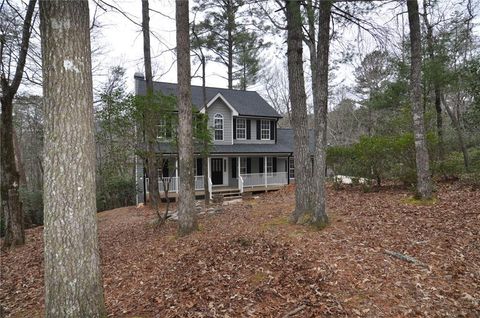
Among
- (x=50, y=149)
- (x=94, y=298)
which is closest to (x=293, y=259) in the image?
(x=94, y=298)

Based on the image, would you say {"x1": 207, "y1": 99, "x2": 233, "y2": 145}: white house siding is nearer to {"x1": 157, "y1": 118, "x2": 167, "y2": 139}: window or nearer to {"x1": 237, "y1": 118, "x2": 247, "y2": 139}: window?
{"x1": 237, "y1": 118, "x2": 247, "y2": 139}: window

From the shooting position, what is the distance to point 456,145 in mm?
15758

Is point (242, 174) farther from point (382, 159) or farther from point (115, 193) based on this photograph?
point (382, 159)

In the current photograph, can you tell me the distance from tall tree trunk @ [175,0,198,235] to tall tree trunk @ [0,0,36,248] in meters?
3.75

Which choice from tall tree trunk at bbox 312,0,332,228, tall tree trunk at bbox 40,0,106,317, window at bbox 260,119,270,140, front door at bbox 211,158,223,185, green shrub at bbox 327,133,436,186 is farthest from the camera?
window at bbox 260,119,270,140

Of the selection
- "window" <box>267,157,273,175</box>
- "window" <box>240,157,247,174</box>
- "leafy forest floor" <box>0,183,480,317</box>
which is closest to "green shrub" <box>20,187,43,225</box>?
"leafy forest floor" <box>0,183,480,317</box>

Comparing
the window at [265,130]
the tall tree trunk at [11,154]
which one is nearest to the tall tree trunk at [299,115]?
the tall tree trunk at [11,154]

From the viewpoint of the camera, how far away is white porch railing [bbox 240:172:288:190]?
17.5 metres

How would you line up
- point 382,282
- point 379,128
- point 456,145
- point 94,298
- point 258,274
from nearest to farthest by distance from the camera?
1. point 94,298
2. point 382,282
3. point 258,274
4. point 456,145
5. point 379,128

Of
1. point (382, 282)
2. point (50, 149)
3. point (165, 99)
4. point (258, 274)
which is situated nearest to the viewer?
point (50, 149)

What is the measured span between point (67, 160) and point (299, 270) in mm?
3173

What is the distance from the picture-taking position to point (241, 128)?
18.7 metres

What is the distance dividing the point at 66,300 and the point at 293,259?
9.73ft

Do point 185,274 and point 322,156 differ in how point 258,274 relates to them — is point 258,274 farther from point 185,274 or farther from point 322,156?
point 322,156
